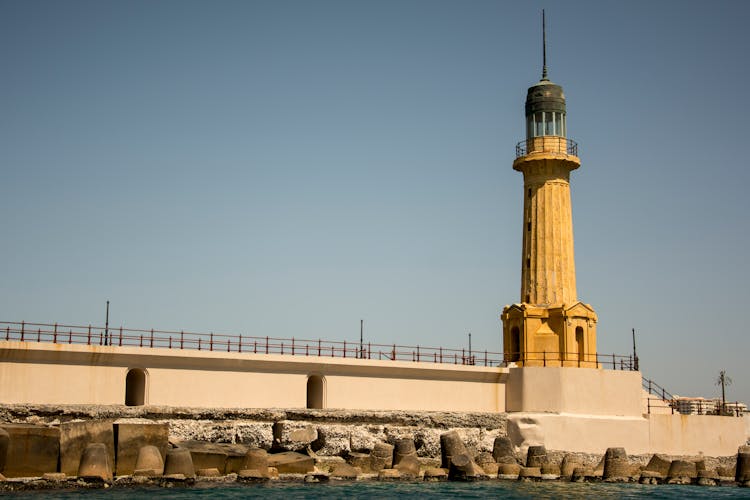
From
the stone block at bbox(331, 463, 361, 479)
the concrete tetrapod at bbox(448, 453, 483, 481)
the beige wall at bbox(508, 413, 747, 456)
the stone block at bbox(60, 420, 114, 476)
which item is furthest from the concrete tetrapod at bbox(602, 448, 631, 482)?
the stone block at bbox(60, 420, 114, 476)

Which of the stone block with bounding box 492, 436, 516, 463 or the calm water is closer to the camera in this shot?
the calm water

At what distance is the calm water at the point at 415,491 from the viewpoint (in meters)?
25.2

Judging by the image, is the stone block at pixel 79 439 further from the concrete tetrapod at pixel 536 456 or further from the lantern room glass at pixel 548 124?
the lantern room glass at pixel 548 124

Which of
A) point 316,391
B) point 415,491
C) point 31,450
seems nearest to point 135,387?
point 31,450

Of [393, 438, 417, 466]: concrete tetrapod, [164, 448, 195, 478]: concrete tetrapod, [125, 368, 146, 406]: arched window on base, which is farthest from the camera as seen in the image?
[393, 438, 417, 466]: concrete tetrapod

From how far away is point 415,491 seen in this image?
2825 centimetres

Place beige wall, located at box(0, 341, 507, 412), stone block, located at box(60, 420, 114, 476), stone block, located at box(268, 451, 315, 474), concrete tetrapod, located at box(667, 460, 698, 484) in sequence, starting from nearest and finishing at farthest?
stone block, located at box(60, 420, 114, 476), beige wall, located at box(0, 341, 507, 412), stone block, located at box(268, 451, 315, 474), concrete tetrapod, located at box(667, 460, 698, 484)

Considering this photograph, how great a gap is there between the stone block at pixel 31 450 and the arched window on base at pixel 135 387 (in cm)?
473

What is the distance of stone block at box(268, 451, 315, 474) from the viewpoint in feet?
98.1

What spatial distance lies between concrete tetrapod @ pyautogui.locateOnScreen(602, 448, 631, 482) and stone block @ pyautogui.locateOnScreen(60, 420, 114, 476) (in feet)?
50.9

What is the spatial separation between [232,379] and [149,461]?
5351 millimetres

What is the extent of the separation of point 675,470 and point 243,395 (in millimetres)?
14516

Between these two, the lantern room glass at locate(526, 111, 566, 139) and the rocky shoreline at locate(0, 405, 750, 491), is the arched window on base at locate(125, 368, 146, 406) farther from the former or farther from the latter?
the lantern room glass at locate(526, 111, 566, 139)

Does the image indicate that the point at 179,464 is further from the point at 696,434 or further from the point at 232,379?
the point at 696,434
